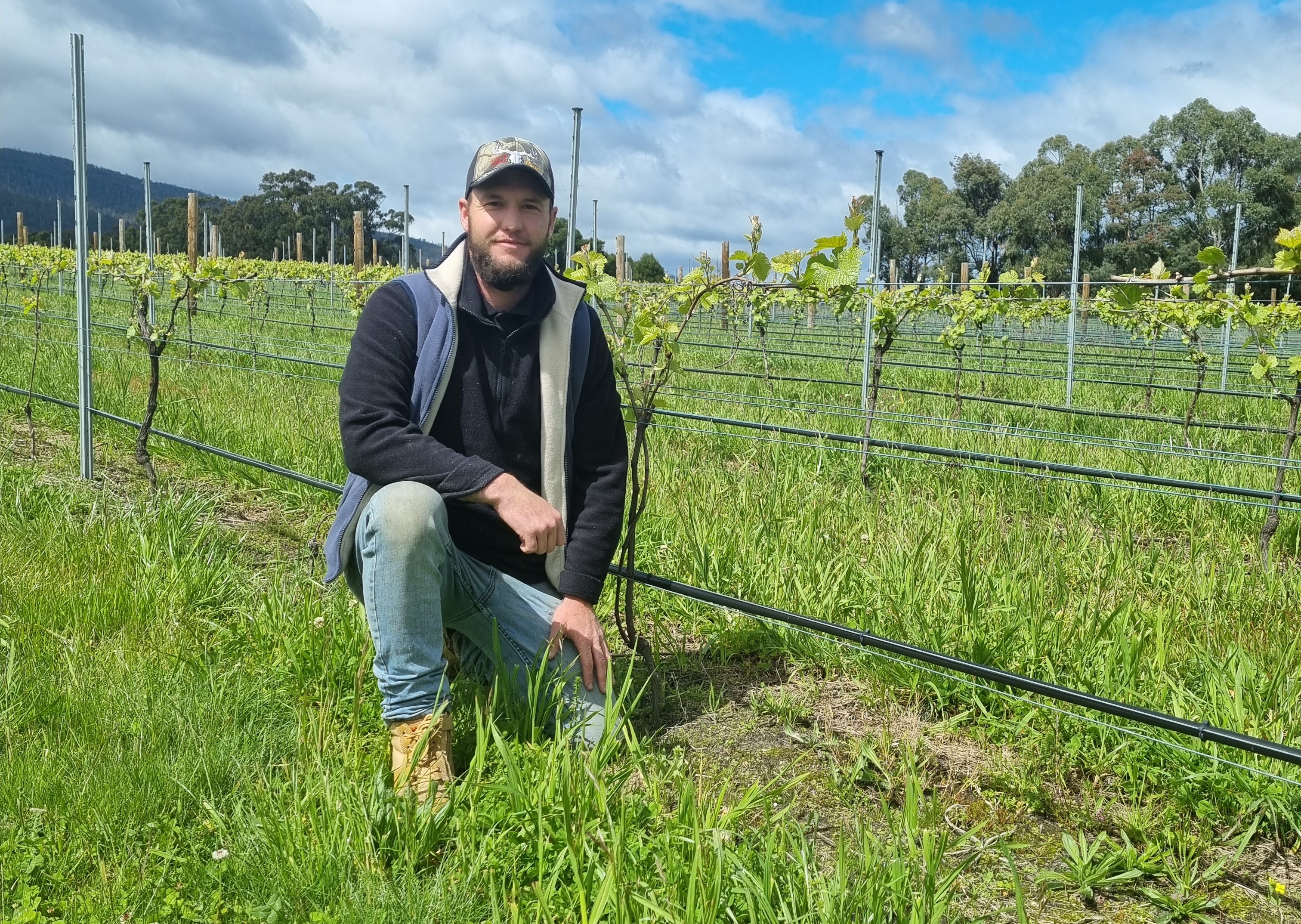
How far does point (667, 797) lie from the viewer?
1.99 meters

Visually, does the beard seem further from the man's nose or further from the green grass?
the green grass

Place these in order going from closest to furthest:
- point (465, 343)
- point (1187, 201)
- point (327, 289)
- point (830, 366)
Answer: point (465, 343)
point (830, 366)
point (327, 289)
point (1187, 201)

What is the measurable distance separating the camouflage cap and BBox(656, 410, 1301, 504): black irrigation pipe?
→ 4.59ft

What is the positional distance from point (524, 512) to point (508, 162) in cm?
80

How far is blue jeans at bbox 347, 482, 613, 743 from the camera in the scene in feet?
6.40

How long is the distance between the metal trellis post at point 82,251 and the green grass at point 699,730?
569mm

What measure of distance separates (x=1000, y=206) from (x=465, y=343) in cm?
4563

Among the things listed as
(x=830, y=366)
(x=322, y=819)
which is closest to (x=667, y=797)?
(x=322, y=819)

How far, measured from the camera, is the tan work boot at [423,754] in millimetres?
1864

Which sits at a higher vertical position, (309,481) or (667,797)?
(309,481)

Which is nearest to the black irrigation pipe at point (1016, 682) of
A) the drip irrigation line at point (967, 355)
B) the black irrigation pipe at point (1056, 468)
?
the black irrigation pipe at point (1056, 468)

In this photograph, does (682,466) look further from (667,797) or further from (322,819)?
(322,819)

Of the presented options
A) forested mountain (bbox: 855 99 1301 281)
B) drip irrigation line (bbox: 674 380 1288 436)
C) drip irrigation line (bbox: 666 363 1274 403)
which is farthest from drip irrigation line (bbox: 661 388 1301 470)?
forested mountain (bbox: 855 99 1301 281)

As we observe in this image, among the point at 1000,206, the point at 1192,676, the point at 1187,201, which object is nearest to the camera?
the point at 1192,676
